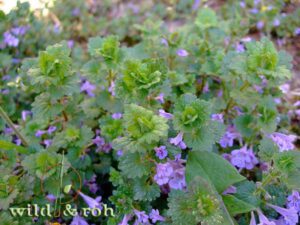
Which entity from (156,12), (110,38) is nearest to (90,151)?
(110,38)

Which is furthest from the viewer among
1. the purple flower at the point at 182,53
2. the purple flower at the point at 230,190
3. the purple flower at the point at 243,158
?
the purple flower at the point at 182,53

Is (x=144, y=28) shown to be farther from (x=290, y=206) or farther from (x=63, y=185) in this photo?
(x=290, y=206)

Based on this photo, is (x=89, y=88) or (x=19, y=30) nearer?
(x=89, y=88)

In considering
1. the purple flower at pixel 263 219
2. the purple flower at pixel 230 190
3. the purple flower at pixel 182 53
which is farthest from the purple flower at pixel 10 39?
the purple flower at pixel 263 219

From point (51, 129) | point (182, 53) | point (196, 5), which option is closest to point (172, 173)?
point (51, 129)

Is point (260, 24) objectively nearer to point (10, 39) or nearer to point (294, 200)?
point (294, 200)

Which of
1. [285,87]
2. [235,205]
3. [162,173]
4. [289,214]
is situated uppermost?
[162,173]

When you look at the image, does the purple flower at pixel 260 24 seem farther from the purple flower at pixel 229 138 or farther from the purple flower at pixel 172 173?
the purple flower at pixel 172 173
